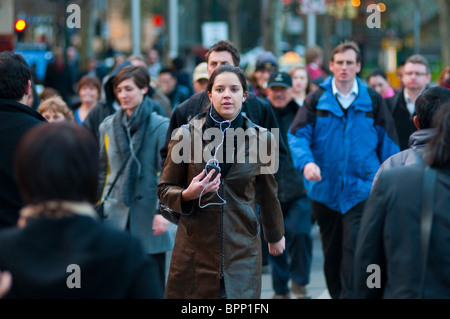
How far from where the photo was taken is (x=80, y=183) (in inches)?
109

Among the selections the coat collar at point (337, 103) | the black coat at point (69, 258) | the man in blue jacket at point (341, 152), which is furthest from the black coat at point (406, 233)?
the coat collar at point (337, 103)

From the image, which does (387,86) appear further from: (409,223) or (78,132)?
(78,132)

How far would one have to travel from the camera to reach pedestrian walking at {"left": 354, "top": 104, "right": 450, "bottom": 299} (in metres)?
3.53

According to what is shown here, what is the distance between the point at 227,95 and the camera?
16.8 feet

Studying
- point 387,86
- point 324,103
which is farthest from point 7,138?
point 387,86

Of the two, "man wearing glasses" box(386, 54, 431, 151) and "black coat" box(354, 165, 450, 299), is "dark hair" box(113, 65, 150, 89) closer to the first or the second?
"man wearing glasses" box(386, 54, 431, 151)

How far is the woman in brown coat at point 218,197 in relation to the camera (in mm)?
4887

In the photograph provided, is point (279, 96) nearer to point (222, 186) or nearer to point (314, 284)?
point (314, 284)

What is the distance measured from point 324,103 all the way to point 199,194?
8.09 feet

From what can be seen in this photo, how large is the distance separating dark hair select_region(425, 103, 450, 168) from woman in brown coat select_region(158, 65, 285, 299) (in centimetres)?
148

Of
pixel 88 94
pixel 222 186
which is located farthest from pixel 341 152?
pixel 88 94

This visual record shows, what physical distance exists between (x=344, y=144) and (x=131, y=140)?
1.83 metres

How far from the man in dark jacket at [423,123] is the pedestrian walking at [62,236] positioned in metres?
1.87
